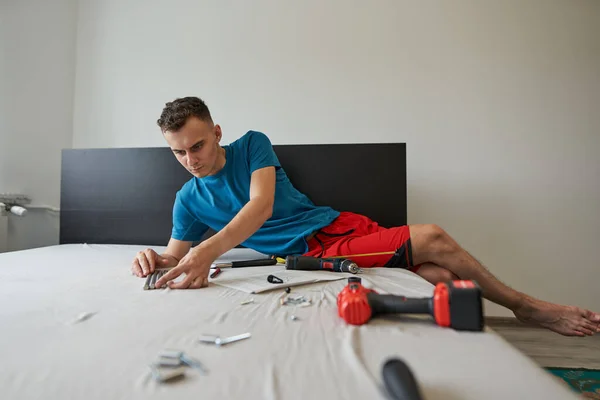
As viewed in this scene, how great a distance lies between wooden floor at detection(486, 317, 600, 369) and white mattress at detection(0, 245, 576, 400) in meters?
1.08

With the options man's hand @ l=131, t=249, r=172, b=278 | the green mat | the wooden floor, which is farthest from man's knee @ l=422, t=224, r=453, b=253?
man's hand @ l=131, t=249, r=172, b=278

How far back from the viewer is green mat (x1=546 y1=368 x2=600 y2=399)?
1.19 meters

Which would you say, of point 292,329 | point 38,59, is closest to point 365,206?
point 292,329

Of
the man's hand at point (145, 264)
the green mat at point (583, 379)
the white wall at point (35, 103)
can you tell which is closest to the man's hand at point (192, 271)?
the man's hand at point (145, 264)

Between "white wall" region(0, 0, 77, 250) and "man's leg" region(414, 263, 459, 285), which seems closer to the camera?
"man's leg" region(414, 263, 459, 285)

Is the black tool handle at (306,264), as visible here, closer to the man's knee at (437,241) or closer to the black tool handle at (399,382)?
the man's knee at (437,241)

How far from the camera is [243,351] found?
0.53m

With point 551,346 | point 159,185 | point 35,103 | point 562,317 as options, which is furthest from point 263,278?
point 35,103

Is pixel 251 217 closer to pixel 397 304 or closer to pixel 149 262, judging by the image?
pixel 149 262

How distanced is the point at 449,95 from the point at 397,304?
1.74 m

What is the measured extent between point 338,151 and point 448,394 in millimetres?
1509

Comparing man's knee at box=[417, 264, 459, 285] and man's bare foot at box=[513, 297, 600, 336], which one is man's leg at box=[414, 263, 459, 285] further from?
man's bare foot at box=[513, 297, 600, 336]

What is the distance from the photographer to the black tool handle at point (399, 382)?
0.37 m

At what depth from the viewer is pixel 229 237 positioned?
0.99 m
